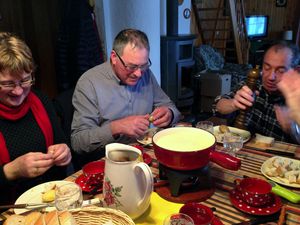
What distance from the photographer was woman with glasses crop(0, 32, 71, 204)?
112 centimetres

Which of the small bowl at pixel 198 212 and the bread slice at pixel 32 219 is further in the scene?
the small bowl at pixel 198 212

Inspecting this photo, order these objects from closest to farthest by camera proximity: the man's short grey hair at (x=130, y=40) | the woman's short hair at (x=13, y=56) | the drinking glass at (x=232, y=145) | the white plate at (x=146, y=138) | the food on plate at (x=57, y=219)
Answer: the food on plate at (x=57, y=219), the woman's short hair at (x=13, y=56), the drinking glass at (x=232, y=145), the white plate at (x=146, y=138), the man's short grey hair at (x=130, y=40)

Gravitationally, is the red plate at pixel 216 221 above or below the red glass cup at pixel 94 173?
below

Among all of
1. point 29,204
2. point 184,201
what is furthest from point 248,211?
point 29,204

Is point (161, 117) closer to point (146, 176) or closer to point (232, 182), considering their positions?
point (232, 182)

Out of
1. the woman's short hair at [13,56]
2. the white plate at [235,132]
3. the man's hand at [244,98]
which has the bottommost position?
the white plate at [235,132]

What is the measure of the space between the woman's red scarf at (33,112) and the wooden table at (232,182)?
350 millimetres

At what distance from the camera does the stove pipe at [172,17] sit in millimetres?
4629

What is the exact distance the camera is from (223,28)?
6.88 m

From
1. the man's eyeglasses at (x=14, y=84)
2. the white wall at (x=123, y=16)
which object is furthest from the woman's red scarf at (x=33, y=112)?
the white wall at (x=123, y=16)

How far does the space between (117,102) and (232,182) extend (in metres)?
0.88

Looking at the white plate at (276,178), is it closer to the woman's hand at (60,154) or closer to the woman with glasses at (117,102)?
the woman with glasses at (117,102)

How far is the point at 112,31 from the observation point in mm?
3045

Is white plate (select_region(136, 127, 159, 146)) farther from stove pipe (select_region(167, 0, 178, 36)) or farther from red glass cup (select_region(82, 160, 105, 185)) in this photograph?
stove pipe (select_region(167, 0, 178, 36))
